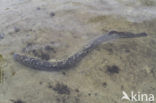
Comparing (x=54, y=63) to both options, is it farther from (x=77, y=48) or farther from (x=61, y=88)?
(x=77, y=48)

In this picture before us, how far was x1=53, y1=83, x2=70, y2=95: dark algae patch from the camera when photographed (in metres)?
4.91

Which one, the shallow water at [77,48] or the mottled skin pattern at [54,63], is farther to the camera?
the mottled skin pattern at [54,63]

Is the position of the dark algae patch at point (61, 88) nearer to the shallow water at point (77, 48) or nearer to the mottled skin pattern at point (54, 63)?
the shallow water at point (77, 48)

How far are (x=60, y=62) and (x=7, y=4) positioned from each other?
4.66 metres

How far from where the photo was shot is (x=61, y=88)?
4988 mm

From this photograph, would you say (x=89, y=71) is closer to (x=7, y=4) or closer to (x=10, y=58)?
(x=10, y=58)

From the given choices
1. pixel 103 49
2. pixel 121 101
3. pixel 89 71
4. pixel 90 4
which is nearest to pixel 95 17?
pixel 90 4

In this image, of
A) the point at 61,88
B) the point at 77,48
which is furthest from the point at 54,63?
the point at 77,48

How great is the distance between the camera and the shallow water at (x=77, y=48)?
4.92 metres

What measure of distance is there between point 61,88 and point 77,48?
5.64 ft

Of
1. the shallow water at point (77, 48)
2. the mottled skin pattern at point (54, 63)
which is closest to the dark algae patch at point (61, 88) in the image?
the shallow water at point (77, 48)

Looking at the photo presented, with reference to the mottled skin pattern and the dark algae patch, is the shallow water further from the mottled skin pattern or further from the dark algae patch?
the mottled skin pattern

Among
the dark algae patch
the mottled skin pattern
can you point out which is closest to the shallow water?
the dark algae patch

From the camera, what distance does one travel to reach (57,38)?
258 inches
